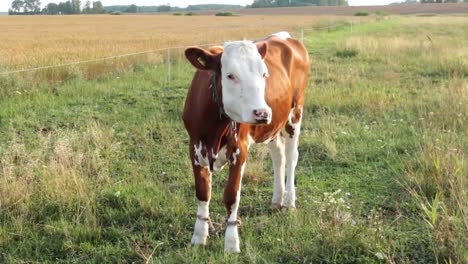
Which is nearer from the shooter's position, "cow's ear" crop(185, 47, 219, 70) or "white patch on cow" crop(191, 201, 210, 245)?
"cow's ear" crop(185, 47, 219, 70)

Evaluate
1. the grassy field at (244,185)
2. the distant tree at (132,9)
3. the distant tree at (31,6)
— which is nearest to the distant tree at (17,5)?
the distant tree at (31,6)

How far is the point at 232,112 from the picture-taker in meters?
3.49

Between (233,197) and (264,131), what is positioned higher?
(264,131)

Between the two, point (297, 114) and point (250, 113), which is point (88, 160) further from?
point (250, 113)

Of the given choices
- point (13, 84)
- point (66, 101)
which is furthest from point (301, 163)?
point (13, 84)

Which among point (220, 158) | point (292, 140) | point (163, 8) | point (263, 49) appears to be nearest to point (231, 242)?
point (220, 158)

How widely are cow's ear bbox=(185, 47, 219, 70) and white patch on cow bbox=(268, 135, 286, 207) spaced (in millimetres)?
1549

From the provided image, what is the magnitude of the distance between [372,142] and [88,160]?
3.82 meters

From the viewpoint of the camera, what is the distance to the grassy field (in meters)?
3.74

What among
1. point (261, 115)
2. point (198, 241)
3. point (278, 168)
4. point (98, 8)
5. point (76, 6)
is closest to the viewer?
point (261, 115)

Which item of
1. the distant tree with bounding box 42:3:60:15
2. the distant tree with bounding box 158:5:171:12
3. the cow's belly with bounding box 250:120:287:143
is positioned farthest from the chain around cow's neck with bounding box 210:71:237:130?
the distant tree with bounding box 158:5:171:12

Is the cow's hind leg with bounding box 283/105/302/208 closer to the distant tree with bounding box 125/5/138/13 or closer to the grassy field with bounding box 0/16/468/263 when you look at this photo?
the grassy field with bounding box 0/16/468/263

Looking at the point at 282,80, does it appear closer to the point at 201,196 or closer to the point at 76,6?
the point at 201,196

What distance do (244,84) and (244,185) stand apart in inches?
85.3
